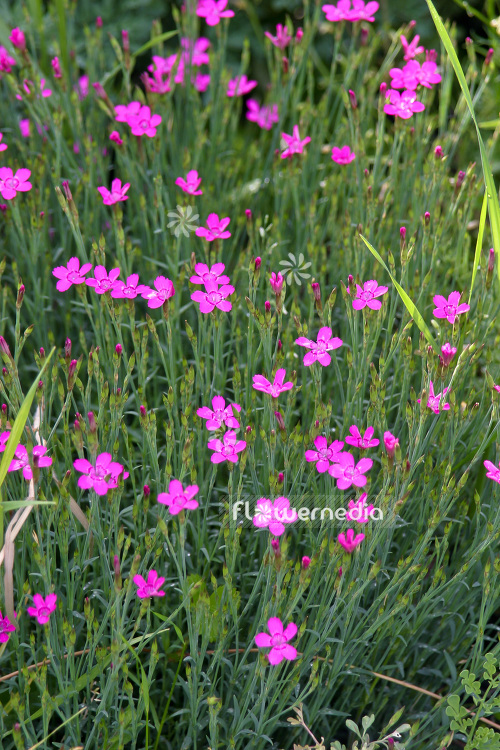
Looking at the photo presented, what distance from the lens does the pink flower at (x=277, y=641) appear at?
125 centimetres

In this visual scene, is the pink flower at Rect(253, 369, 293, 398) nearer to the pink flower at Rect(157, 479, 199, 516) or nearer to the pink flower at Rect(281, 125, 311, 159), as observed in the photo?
the pink flower at Rect(157, 479, 199, 516)

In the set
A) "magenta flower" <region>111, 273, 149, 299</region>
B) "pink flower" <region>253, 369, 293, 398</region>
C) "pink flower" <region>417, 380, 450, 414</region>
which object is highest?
"magenta flower" <region>111, 273, 149, 299</region>

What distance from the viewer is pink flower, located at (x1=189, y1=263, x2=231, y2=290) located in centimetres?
163

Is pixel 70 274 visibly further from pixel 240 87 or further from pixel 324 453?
pixel 240 87

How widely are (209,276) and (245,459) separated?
1.58ft

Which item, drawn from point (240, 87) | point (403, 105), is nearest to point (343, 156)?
point (403, 105)

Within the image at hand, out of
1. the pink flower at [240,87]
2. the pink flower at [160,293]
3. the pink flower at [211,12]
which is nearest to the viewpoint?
the pink flower at [160,293]

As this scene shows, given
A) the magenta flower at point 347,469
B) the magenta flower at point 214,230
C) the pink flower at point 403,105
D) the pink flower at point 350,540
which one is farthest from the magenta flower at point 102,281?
the pink flower at point 403,105

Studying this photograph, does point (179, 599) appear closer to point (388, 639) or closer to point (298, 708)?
point (298, 708)

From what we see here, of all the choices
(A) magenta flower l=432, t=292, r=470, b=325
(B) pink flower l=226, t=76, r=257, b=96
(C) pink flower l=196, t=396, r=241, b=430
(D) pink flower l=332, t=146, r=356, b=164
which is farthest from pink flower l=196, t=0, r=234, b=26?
(C) pink flower l=196, t=396, r=241, b=430

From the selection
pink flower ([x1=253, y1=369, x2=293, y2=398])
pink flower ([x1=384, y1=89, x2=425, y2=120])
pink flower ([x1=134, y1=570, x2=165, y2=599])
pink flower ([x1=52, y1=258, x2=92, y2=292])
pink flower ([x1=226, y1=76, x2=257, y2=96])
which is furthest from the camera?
pink flower ([x1=226, y1=76, x2=257, y2=96])

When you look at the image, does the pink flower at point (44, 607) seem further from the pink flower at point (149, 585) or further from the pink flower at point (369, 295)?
the pink flower at point (369, 295)

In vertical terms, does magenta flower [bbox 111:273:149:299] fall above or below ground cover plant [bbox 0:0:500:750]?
above

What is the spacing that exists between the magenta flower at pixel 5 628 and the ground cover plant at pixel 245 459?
0.13ft
